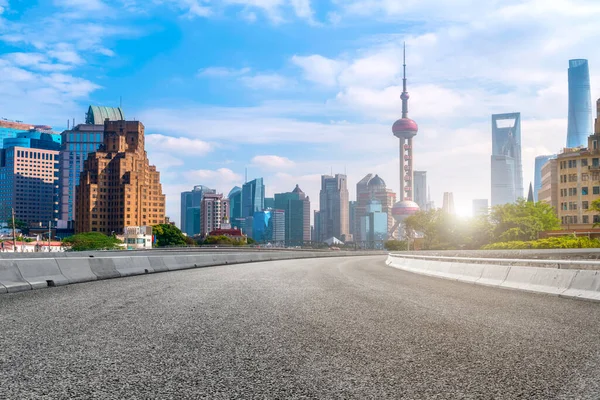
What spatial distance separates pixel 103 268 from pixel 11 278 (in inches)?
231

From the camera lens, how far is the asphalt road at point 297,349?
4980 mm

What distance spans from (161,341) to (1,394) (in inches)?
104

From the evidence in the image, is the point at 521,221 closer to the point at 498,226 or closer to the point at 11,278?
the point at 498,226

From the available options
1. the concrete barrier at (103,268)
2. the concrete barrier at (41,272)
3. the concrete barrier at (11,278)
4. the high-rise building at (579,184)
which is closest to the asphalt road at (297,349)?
the concrete barrier at (11,278)

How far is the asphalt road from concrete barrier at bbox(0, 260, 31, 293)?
2.35 m

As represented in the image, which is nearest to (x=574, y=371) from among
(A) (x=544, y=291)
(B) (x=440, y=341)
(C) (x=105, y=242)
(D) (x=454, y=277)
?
(B) (x=440, y=341)

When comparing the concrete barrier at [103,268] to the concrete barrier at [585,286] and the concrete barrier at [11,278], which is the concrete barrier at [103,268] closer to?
the concrete barrier at [11,278]

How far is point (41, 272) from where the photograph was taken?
16391mm

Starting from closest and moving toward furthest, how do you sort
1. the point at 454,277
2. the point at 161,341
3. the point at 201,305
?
the point at 161,341, the point at 201,305, the point at 454,277

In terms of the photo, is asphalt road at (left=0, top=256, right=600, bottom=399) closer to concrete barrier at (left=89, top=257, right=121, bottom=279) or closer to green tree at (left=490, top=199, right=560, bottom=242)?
concrete barrier at (left=89, top=257, right=121, bottom=279)

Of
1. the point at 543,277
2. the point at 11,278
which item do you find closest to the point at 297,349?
the point at 543,277

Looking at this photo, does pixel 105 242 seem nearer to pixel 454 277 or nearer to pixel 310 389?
pixel 454 277

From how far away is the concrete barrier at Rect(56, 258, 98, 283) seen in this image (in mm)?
17688

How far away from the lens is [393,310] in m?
10.5
